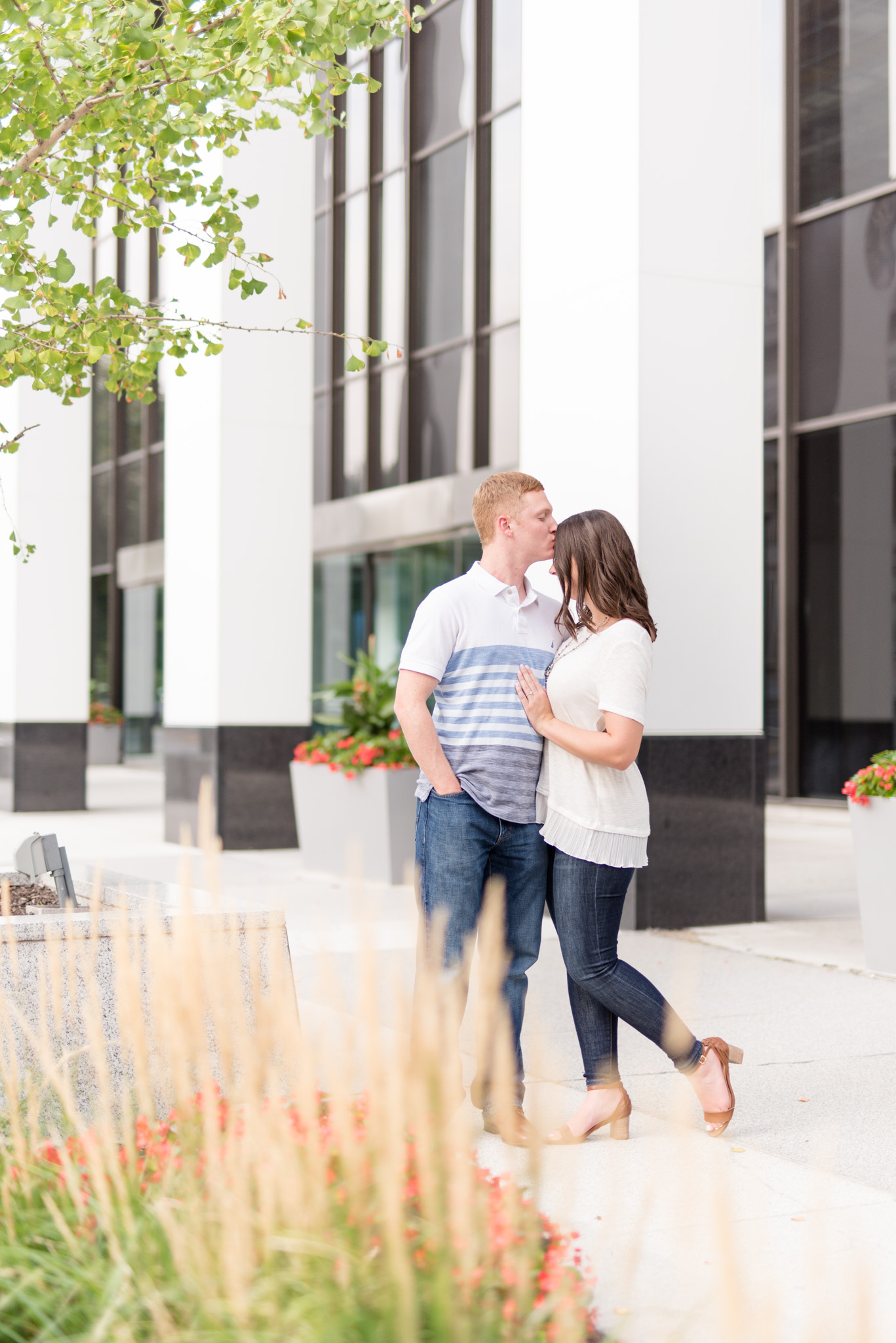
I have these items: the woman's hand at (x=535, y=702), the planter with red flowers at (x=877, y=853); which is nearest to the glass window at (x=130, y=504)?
the planter with red flowers at (x=877, y=853)

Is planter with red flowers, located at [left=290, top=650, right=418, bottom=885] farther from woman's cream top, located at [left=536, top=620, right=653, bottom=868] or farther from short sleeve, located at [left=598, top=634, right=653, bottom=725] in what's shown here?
short sleeve, located at [left=598, top=634, right=653, bottom=725]

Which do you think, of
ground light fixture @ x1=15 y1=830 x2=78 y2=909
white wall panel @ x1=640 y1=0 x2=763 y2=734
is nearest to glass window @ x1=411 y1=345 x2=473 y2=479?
white wall panel @ x1=640 y1=0 x2=763 y2=734

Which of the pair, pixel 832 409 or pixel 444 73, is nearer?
pixel 832 409

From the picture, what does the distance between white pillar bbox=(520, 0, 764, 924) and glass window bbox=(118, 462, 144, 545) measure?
74.9ft

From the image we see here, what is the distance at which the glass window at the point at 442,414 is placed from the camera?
64.0 ft

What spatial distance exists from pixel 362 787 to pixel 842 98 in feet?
34.4

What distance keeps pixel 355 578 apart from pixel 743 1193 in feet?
64.2

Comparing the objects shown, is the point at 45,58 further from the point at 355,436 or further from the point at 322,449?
the point at 322,449

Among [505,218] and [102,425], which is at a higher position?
[505,218]

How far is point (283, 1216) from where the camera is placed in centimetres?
242

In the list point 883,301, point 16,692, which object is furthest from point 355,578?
point 883,301

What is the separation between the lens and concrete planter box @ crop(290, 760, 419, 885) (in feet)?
35.1

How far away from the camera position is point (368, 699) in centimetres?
1150

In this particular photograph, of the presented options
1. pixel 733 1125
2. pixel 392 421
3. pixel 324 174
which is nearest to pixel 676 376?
pixel 733 1125
